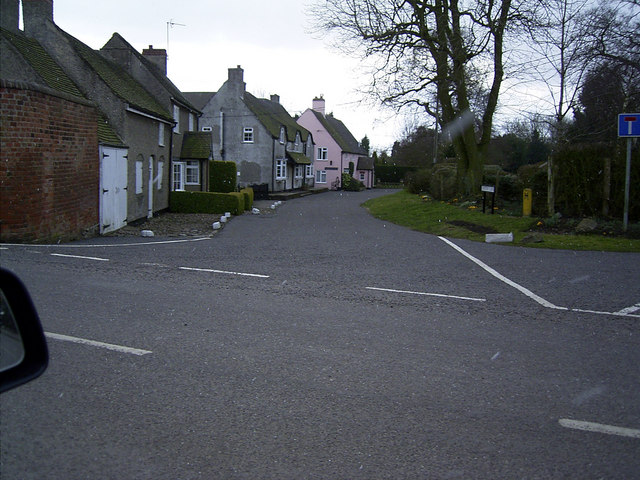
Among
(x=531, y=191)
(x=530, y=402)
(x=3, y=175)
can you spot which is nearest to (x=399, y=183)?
(x=531, y=191)

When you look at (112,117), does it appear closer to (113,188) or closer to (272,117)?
(113,188)

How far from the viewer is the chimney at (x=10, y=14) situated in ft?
63.2

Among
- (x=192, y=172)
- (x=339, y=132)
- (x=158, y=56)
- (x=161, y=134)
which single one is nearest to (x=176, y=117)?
(x=192, y=172)

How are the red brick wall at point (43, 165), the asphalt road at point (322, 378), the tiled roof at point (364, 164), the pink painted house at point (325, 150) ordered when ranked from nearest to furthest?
the asphalt road at point (322, 378) → the red brick wall at point (43, 165) → the pink painted house at point (325, 150) → the tiled roof at point (364, 164)

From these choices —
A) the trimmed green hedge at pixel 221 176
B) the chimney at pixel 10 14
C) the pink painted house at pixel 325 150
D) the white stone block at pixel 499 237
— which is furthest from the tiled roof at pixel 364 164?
the white stone block at pixel 499 237

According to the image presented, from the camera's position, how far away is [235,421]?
4344 millimetres

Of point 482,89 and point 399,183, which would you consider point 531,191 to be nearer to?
point 482,89

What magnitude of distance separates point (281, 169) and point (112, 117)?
30676 mm

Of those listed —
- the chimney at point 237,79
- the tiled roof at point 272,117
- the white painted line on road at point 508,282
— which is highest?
the chimney at point 237,79

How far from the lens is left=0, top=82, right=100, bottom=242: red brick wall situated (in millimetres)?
12648

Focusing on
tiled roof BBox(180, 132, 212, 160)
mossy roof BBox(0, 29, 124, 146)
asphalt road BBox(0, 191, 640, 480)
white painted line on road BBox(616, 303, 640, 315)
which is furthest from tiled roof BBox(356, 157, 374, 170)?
white painted line on road BBox(616, 303, 640, 315)

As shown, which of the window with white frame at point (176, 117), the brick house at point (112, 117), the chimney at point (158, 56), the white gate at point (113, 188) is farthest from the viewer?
the chimney at point (158, 56)

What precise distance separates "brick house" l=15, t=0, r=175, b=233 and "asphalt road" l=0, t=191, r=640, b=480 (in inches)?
323

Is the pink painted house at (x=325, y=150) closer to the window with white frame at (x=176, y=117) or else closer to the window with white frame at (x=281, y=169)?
the window with white frame at (x=281, y=169)
